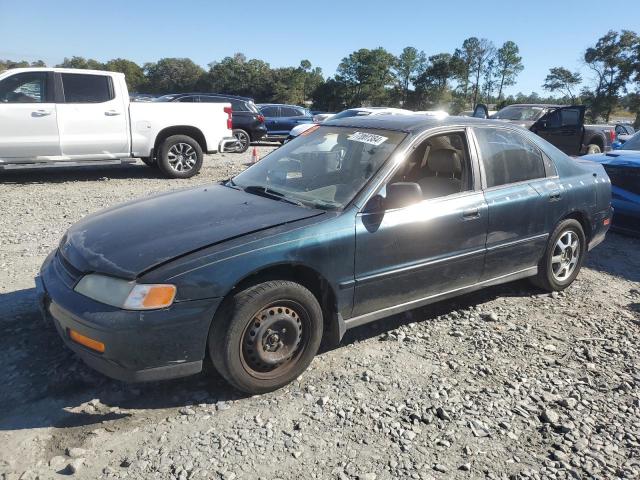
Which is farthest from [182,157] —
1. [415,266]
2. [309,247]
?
[309,247]

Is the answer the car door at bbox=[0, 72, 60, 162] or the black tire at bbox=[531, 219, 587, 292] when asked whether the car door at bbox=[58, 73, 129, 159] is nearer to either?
the car door at bbox=[0, 72, 60, 162]

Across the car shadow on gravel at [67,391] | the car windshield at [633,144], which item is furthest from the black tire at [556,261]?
the car windshield at [633,144]

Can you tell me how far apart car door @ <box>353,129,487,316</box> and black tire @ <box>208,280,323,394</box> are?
0.41 m

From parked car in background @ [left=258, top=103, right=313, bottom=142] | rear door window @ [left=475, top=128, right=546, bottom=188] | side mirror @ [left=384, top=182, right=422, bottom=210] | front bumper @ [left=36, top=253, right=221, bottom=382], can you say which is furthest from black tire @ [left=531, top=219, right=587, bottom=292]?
parked car in background @ [left=258, top=103, right=313, bottom=142]

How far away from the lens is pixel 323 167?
3.75 metres

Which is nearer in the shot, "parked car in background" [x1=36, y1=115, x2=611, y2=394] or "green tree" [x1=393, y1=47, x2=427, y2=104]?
"parked car in background" [x1=36, y1=115, x2=611, y2=394]

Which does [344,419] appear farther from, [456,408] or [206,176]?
[206,176]

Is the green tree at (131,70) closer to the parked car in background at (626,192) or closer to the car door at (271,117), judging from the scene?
the car door at (271,117)

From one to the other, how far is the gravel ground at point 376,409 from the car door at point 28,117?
16.4ft

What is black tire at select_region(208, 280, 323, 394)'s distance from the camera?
9.00ft

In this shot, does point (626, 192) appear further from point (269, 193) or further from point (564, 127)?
point (564, 127)

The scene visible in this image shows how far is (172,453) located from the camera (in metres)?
2.46

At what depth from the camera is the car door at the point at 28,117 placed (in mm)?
8133

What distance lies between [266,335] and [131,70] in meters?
102
